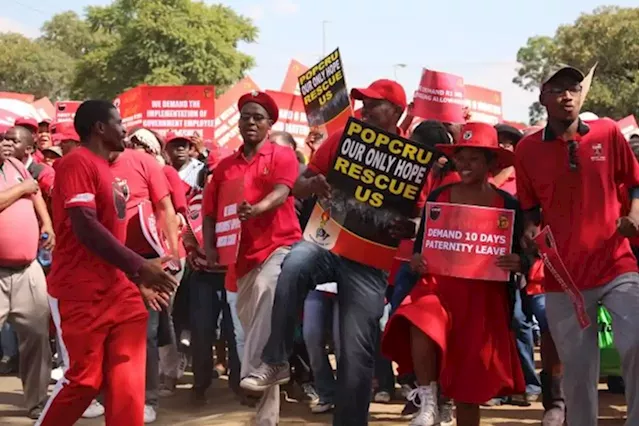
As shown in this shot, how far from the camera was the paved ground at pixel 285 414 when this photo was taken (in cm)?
829

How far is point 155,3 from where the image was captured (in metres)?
61.8

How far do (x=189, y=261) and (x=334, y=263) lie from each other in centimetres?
292

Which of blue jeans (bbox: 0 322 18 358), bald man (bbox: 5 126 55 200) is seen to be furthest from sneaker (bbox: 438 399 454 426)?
blue jeans (bbox: 0 322 18 358)

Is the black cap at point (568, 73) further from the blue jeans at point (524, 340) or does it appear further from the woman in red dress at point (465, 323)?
the blue jeans at point (524, 340)

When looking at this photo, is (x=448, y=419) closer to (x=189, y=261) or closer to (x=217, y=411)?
(x=217, y=411)

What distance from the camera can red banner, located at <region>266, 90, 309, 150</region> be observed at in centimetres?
1585

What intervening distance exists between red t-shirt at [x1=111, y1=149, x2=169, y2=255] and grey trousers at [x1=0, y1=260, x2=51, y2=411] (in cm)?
107

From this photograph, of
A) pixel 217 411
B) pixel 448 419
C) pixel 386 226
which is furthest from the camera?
pixel 217 411

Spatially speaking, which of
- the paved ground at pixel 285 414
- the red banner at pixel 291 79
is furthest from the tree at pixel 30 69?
the paved ground at pixel 285 414

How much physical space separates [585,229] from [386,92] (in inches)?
55.6

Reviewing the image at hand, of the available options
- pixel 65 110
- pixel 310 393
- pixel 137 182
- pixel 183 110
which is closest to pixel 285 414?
pixel 310 393

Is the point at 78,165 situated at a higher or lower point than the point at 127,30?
lower

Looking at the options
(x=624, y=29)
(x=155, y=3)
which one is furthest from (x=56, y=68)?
(x=624, y=29)

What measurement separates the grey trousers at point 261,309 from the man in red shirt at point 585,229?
188 centimetres
